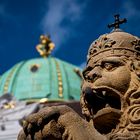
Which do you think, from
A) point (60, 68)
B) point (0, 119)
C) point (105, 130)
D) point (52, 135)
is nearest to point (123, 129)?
point (105, 130)

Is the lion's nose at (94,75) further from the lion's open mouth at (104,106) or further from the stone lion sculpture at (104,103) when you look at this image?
the lion's open mouth at (104,106)

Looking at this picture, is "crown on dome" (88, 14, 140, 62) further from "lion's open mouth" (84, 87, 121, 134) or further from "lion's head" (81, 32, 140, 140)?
"lion's open mouth" (84, 87, 121, 134)

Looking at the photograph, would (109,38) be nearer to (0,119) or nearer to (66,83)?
(0,119)

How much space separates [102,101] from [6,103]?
112ft

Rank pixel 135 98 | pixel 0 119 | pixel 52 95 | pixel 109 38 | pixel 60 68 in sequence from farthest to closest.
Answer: pixel 60 68, pixel 52 95, pixel 0 119, pixel 109 38, pixel 135 98

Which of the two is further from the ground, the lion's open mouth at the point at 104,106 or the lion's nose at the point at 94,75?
the lion's nose at the point at 94,75

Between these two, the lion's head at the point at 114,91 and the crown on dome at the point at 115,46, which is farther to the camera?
the crown on dome at the point at 115,46

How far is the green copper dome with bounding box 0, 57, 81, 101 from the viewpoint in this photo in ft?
157

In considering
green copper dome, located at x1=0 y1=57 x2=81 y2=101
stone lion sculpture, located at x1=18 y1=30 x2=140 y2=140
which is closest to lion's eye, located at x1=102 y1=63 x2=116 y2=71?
stone lion sculpture, located at x1=18 y1=30 x2=140 y2=140

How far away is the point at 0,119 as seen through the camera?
36.6m

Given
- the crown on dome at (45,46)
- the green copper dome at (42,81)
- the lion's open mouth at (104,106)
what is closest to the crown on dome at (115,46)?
the lion's open mouth at (104,106)

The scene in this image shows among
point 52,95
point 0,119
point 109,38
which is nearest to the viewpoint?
point 109,38

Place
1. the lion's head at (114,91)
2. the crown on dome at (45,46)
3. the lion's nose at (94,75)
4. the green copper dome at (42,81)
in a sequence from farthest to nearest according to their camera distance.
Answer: the crown on dome at (45,46) → the green copper dome at (42,81) → the lion's nose at (94,75) → the lion's head at (114,91)

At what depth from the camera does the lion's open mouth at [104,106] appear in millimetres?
5043
